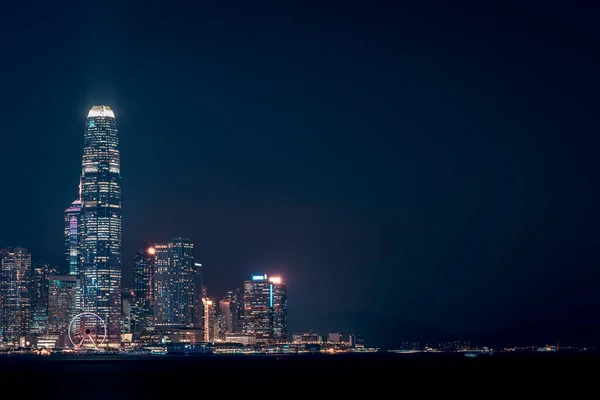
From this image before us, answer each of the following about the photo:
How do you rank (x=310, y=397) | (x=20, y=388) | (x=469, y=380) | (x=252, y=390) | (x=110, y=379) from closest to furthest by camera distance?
(x=310, y=397) < (x=252, y=390) < (x=20, y=388) < (x=469, y=380) < (x=110, y=379)

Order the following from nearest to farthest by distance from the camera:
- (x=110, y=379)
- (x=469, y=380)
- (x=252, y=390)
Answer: (x=252, y=390), (x=469, y=380), (x=110, y=379)

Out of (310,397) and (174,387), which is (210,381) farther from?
(310,397)

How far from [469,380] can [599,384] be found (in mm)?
23512

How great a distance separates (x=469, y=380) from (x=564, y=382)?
15435mm

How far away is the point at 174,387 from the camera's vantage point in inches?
5807

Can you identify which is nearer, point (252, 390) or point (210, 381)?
point (252, 390)

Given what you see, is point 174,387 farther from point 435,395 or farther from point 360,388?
point 435,395

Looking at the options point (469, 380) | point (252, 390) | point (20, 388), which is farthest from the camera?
point (469, 380)

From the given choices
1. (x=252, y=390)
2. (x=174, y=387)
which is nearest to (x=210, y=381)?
(x=174, y=387)

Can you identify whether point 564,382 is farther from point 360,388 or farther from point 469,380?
point 360,388

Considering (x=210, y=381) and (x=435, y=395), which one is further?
(x=210, y=381)

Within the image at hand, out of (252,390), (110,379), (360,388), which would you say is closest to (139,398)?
(252,390)

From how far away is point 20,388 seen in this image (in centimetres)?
14725

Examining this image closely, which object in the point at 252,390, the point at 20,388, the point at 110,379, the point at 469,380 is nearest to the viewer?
the point at 252,390
